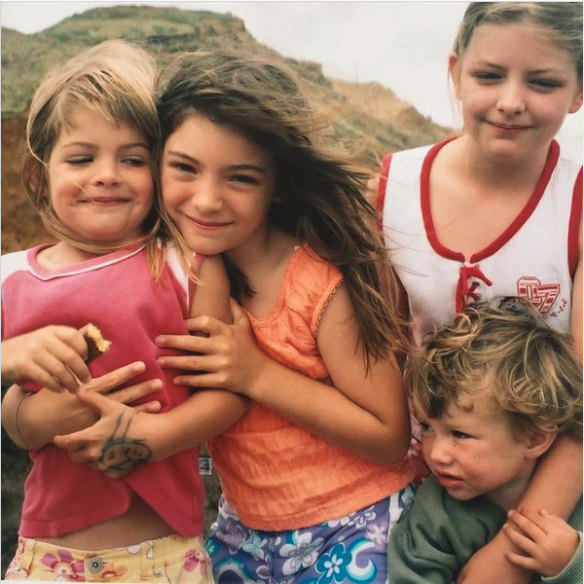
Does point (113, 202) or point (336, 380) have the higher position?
point (113, 202)

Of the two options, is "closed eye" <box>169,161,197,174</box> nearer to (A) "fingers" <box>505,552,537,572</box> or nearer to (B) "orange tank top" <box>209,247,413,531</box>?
(B) "orange tank top" <box>209,247,413,531</box>

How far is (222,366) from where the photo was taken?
1992mm

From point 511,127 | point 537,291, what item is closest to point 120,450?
point 537,291

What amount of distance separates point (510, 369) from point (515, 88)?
566 millimetres

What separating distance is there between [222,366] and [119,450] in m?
0.27

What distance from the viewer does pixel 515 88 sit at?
193 centimetres

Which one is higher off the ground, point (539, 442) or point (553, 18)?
point (553, 18)

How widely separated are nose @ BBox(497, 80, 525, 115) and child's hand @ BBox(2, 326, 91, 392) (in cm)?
97

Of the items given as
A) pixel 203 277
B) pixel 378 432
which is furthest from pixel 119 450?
pixel 378 432

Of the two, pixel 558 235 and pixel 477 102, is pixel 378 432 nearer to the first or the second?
pixel 558 235

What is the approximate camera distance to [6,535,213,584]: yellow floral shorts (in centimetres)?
200

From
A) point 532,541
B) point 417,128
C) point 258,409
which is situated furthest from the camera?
point 417,128

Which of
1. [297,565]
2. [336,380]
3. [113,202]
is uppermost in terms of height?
[113,202]

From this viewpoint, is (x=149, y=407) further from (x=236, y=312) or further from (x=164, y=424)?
(x=236, y=312)
